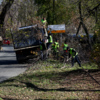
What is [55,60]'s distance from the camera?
1678cm

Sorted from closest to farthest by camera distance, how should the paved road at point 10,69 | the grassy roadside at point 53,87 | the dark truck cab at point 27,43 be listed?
1. the grassy roadside at point 53,87
2. the paved road at point 10,69
3. the dark truck cab at point 27,43

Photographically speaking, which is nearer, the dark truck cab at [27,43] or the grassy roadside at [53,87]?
the grassy roadside at [53,87]

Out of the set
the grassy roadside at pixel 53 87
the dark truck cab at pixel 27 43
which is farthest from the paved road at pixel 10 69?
the grassy roadside at pixel 53 87

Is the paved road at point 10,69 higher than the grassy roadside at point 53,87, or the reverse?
the grassy roadside at point 53,87

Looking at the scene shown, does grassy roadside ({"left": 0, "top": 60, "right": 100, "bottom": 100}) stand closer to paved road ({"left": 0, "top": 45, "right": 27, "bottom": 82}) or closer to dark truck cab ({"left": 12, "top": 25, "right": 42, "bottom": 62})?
paved road ({"left": 0, "top": 45, "right": 27, "bottom": 82})

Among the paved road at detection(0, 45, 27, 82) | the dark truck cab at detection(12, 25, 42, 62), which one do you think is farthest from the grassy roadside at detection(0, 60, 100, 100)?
the dark truck cab at detection(12, 25, 42, 62)

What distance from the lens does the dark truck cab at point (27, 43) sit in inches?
691

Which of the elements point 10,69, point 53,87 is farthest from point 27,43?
point 53,87

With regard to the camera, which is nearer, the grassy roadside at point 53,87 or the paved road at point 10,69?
the grassy roadside at point 53,87

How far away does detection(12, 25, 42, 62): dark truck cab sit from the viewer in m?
17.6

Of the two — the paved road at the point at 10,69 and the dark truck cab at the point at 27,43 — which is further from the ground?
the dark truck cab at the point at 27,43


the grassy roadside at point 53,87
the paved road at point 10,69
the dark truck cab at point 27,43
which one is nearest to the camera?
the grassy roadside at point 53,87

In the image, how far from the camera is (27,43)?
18188mm

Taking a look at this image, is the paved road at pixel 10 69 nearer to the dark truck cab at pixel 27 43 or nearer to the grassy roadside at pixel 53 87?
the dark truck cab at pixel 27 43
